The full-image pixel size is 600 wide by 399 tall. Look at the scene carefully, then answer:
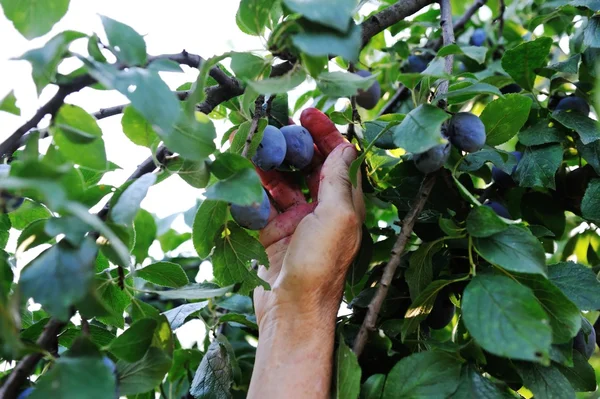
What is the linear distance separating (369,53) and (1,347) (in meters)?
1.02

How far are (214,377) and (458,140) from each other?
0.40 meters

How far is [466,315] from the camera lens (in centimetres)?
62

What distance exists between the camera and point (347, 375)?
0.66 m

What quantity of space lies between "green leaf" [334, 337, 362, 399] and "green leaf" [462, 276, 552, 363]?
12cm

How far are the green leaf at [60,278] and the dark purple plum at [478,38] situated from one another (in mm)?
1037

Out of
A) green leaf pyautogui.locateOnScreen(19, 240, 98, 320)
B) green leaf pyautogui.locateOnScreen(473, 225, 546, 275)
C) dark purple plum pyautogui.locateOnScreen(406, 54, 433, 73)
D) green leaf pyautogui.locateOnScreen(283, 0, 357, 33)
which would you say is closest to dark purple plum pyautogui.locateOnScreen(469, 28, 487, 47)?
dark purple plum pyautogui.locateOnScreen(406, 54, 433, 73)

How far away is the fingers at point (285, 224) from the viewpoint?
840mm

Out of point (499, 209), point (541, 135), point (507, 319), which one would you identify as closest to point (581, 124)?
point (541, 135)

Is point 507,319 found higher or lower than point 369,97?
higher

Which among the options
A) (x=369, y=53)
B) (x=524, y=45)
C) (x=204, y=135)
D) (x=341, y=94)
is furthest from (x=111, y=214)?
(x=369, y=53)

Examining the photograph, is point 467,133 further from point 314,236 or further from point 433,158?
point 314,236

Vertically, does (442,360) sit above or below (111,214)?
below

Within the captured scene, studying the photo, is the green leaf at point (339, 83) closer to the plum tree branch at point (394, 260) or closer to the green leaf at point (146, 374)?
the plum tree branch at point (394, 260)

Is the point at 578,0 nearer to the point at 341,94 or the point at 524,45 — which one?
the point at 524,45
